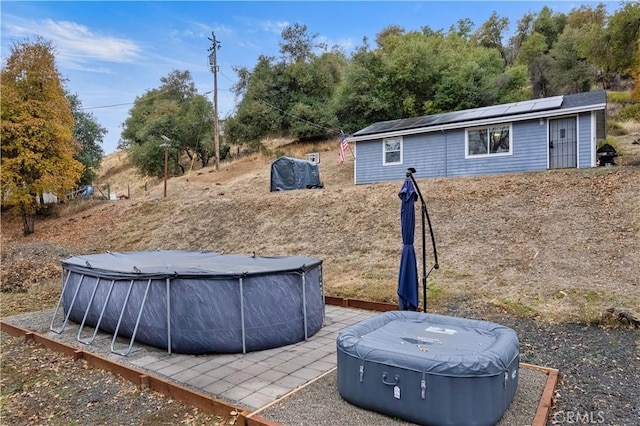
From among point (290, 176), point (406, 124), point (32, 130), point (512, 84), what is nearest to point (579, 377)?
point (406, 124)

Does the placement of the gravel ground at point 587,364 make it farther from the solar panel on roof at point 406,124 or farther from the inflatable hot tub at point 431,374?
the solar panel on roof at point 406,124

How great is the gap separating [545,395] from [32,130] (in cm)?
1909

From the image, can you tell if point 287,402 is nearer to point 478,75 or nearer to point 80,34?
point 80,34

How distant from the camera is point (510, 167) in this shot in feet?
43.2

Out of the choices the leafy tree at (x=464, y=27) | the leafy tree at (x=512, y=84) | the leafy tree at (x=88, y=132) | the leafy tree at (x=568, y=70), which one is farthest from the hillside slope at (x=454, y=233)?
the leafy tree at (x=464, y=27)

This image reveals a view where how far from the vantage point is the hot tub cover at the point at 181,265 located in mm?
4824

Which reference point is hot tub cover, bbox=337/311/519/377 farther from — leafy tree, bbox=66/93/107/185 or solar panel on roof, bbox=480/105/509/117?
leafy tree, bbox=66/93/107/185

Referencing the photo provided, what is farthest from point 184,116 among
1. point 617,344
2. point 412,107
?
point 617,344

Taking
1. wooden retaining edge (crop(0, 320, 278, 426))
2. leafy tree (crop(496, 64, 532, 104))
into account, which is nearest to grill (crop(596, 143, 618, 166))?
wooden retaining edge (crop(0, 320, 278, 426))

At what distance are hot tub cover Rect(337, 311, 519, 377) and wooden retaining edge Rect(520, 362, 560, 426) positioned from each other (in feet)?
1.49

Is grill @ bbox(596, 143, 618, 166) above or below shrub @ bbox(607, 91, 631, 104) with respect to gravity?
below

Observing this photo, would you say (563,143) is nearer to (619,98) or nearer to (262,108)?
(619,98)

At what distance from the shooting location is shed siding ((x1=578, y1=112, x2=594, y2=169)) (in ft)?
39.6

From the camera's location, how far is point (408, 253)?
16.5ft
